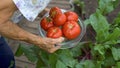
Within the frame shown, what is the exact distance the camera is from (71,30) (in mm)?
1344

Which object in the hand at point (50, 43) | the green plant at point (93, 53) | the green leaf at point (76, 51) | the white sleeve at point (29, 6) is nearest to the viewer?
the white sleeve at point (29, 6)

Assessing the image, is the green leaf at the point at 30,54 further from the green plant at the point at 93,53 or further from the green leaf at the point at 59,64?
the green leaf at the point at 59,64

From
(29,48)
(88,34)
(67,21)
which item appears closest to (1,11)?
(67,21)

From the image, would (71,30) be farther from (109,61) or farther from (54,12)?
(109,61)

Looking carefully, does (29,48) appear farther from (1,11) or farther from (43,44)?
(1,11)

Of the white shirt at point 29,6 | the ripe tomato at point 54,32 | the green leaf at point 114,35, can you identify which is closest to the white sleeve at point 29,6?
the white shirt at point 29,6

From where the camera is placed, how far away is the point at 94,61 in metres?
1.43

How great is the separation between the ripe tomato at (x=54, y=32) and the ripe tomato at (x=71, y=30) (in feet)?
0.09

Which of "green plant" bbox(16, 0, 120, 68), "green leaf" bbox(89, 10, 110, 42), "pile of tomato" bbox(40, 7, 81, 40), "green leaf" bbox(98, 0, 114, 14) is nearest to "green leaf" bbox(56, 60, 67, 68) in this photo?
"green plant" bbox(16, 0, 120, 68)

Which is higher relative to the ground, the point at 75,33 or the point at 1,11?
the point at 1,11

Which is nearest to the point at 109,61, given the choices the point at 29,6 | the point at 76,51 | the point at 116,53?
the point at 116,53

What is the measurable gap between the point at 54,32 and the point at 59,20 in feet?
0.23

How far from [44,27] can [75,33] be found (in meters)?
0.15

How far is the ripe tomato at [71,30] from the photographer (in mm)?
1335
